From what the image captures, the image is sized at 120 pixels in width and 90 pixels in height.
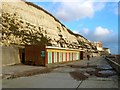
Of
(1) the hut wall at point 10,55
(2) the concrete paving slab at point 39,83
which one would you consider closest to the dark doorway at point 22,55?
(1) the hut wall at point 10,55

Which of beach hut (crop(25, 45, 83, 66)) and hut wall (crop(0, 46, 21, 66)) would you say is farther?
beach hut (crop(25, 45, 83, 66))

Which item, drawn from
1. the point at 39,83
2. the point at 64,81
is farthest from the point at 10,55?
the point at 39,83

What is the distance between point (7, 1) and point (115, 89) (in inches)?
2646

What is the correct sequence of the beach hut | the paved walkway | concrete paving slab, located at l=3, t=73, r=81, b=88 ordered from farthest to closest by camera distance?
the beach hut, the paved walkway, concrete paving slab, located at l=3, t=73, r=81, b=88

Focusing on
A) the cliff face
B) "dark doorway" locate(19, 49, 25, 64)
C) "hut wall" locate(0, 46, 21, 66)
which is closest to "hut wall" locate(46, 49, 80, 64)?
"dark doorway" locate(19, 49, 25, 64)

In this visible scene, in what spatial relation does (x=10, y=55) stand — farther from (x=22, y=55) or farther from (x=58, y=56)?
(x=58, y=56)

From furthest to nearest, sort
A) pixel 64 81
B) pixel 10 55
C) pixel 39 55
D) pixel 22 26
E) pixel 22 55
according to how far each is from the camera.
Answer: pixel 22 26
pixel 22 55
pixel 39 55
pixel 10 55
pixel 64 81

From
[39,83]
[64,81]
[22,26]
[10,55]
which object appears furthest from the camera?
[22,26]

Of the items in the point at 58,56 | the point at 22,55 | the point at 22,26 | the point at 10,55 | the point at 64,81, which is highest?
the point at 22,26

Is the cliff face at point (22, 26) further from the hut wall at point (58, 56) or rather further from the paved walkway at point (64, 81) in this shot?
the paved walkway at point (64, 81)

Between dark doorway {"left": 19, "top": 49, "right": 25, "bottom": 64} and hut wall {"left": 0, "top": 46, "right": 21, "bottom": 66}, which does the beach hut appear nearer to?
dark doorway {"left": 19, "top": 49, "right": 25, "bottom": 64}

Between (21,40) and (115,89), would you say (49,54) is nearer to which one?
(21,40)

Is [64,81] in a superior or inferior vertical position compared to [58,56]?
superior

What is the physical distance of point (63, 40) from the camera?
281ft
